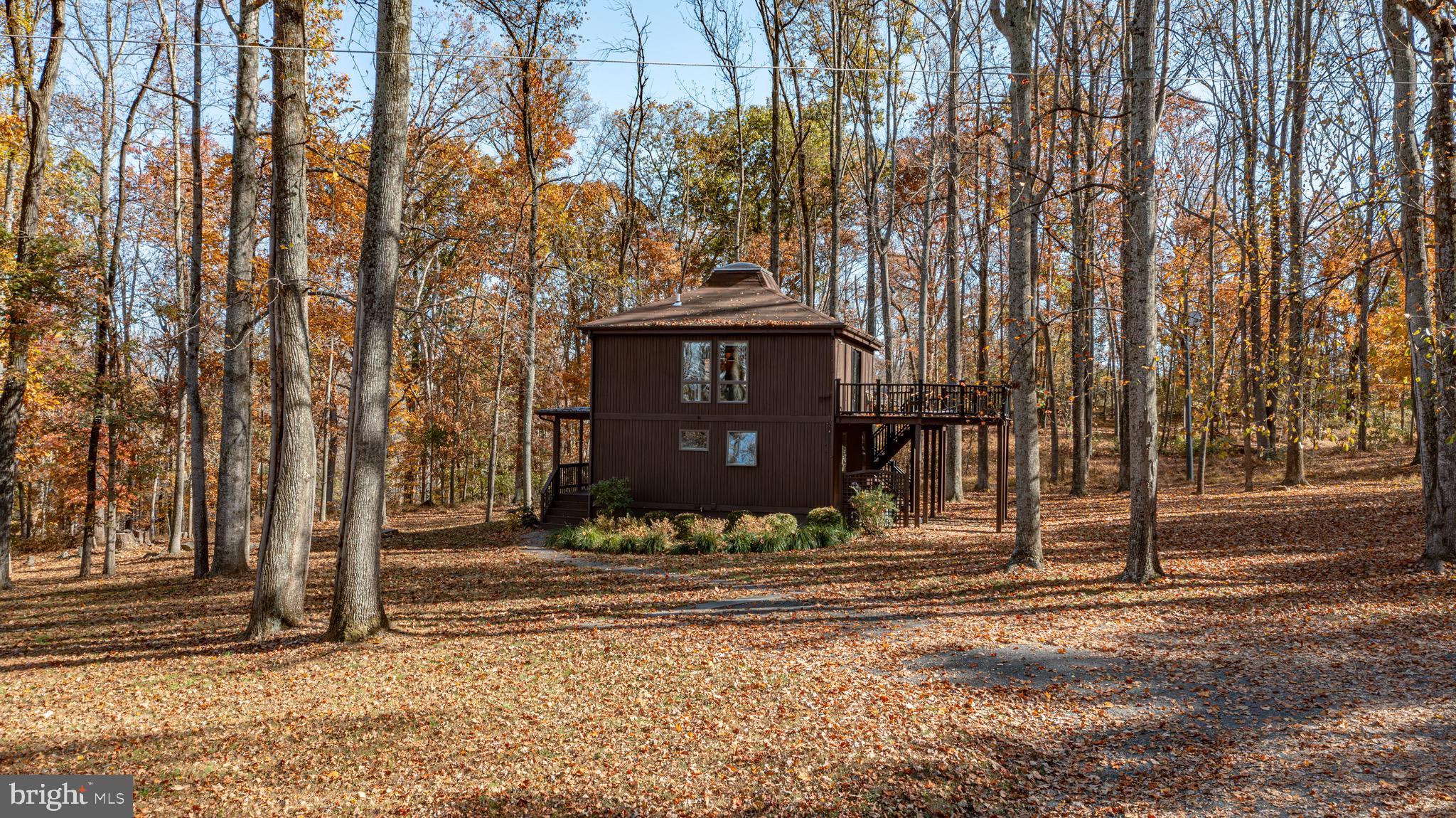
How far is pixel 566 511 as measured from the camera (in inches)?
774

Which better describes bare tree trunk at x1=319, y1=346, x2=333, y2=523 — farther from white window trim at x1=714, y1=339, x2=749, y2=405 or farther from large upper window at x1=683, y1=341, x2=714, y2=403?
white window trim at x1=714, y1=339, x2=749, y2=405

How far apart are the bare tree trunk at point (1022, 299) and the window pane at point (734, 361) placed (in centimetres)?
766

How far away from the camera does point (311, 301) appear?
21469mm

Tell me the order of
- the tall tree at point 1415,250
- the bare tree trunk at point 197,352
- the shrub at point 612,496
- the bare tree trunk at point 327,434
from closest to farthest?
the tall tree at point 1415,250
the bare tree trunk at point 197,352
the shrub at point 612,496
the bare tree trunk at point 327,434

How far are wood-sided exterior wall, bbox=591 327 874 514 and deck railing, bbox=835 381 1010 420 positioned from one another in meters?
0.69

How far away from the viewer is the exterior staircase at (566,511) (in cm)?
1947

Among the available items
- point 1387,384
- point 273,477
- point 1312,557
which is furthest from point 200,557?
point 1387,384

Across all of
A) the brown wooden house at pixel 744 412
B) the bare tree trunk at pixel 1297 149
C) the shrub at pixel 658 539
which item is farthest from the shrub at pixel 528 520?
the bare tree trunk at pixel 1297 149

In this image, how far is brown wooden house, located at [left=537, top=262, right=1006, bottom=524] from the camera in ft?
59.3

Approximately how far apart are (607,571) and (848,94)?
17885 mm

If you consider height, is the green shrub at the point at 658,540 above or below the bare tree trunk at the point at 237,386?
below

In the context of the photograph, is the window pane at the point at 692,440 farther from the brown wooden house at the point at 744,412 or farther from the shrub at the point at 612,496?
the shrub at the point at 612,496

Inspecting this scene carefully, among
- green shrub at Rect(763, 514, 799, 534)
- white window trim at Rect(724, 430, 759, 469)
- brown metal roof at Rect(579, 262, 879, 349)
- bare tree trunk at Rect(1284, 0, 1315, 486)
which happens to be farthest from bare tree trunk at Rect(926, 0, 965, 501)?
bare tree trunk at Rect(1284, 0, 1315, 486)

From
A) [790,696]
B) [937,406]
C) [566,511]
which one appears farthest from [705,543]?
[790,696]
